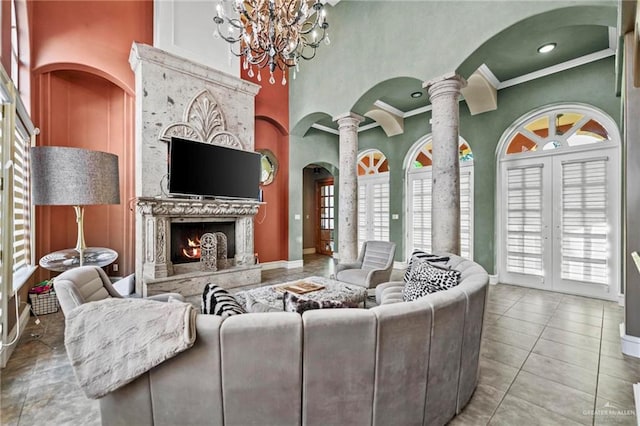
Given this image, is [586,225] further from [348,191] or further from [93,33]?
[93,33]

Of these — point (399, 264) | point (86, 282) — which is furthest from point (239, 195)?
point (399, 264)

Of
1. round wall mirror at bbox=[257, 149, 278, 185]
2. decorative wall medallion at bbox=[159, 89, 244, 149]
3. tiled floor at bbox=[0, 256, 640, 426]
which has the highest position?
decorative wall medallion at bbox=[159, 89, 244, 149]

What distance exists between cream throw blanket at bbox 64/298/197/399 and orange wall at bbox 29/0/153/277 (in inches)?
141

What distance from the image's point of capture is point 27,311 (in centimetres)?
312

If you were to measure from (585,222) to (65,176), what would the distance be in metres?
6.36

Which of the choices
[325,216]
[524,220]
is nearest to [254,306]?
[524,220]

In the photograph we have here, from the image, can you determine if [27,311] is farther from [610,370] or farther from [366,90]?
[610,370]

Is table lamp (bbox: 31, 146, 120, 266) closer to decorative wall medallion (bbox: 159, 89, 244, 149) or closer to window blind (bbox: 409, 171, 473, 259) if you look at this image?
decorative wall medallion (bbox: 159, 89, 244, 149)

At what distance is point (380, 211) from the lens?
6914mm

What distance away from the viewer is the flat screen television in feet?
13.6

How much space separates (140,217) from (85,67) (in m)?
2.20

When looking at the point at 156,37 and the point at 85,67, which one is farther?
the point at 156,37

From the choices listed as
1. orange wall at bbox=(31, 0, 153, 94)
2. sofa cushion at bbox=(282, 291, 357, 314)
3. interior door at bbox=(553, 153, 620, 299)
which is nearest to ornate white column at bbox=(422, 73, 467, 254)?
interior door at bbox=(553, 153, 620, 299)

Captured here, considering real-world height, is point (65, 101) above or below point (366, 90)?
below
